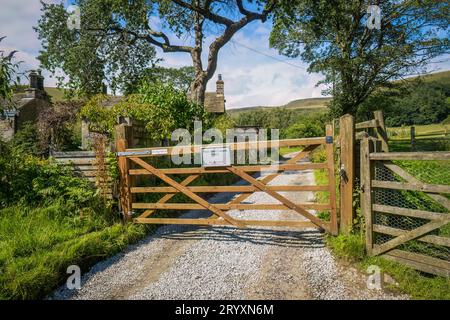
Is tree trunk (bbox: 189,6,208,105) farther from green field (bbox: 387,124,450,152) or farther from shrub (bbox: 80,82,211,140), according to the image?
green field (bbox: 387,124,450,152)

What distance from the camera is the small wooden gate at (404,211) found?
3900 millimetres

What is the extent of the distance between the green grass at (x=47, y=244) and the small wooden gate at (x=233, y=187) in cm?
74

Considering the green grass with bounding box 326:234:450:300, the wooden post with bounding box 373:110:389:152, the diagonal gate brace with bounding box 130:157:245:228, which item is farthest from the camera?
the wooden post with bounding box 373:110:389:152

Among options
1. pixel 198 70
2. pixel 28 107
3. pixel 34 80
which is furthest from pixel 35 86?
pixel 198 70

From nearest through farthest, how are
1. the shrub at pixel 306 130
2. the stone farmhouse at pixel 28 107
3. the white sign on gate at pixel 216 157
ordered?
the white sign on gate at pixel 216 157, the stone farmhouse at pixel 28 107, the shrub at pixel 306 130

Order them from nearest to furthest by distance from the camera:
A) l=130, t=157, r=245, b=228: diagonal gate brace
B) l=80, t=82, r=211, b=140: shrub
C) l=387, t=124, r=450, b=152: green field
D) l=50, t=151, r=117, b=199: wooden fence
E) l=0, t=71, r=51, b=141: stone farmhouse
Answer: l=130, t=157, r=245, b=228: diagonal gate brace → l=50, t=151, r=117, b=199: wooden fence → l=80, t=82, r=211, b=140: shrub → l=387, t=124, r=450, b=152: green field → l=0, t=71, r=51, b=141: stone farmhouse

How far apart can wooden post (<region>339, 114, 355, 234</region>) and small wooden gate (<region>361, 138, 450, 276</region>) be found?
20 centimetres

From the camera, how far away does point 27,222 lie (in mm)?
5562

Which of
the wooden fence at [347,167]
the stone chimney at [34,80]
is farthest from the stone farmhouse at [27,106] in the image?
the wooden fence at [347,167]

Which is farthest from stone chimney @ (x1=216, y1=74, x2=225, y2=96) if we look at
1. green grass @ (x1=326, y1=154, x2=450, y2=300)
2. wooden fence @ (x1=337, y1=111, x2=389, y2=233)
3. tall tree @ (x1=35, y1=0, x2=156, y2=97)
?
wooden fence @ (x1=337, y1=111, x2=389, y2=233)

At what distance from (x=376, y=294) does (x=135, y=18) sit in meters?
15.4

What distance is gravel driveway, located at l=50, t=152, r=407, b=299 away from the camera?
13.0 feet

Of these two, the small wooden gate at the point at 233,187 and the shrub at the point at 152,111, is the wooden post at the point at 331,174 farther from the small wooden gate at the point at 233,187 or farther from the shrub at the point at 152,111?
the shrub at the point at 152,111
